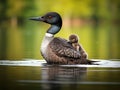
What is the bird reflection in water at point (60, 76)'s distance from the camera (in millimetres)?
8109

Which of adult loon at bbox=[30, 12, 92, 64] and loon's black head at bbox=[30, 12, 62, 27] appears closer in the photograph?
adult loon at bbox=[30, 12, 92, 64]

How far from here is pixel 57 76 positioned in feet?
29.2

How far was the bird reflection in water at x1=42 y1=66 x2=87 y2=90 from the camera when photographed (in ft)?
26.6

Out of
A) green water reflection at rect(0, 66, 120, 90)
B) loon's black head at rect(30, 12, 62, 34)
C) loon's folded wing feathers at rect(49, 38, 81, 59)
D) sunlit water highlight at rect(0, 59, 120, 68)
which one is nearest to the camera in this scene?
green water reflection at rect(0, 66, 120, 90)

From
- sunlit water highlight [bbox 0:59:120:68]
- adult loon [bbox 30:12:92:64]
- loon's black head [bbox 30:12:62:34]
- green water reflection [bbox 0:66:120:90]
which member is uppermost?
loon's black head [bbox 30:12:62:34]

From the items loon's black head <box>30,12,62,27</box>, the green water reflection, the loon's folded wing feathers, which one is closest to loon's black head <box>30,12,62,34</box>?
loon's black head <box>30,12,62,27</box>

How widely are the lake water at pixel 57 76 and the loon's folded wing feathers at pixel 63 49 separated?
189mm

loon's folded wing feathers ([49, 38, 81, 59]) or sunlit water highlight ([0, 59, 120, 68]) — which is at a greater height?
loon's folded wing feathers ([49, 38, 81, 59])

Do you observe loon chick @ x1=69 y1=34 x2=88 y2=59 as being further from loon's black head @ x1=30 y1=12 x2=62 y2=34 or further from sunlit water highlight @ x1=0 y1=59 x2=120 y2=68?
loon's black head @ x1=30 y1=12 x2=62 y2=34

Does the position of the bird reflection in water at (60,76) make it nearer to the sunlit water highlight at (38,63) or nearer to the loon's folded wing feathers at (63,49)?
the loon's folded wing feathers at (63,49)

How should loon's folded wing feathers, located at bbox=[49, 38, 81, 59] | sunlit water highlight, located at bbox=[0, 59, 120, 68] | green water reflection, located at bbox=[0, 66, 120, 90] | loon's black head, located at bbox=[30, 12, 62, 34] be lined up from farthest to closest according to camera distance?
1. loon's black head, located at bbox=[30, 12, 62, 34]
2. sunlit water highlight, located at bbox=[0, 59, 120, 68]
3. loon's folded wing feathers, located at bbox=[49, 38, 81, 59]
4. green water reflection, located at bbox=[0, 66, 120, 90]

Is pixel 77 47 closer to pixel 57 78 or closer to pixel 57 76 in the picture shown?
pixel 57 76

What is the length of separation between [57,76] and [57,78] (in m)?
0.20

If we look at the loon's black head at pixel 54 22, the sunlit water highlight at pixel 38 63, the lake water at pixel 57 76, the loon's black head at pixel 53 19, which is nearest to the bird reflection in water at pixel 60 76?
the lake water at pixel 57 76
